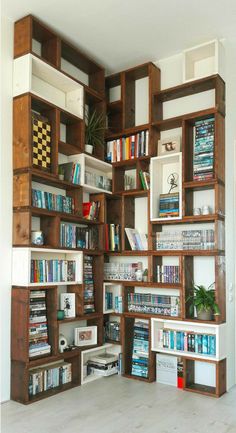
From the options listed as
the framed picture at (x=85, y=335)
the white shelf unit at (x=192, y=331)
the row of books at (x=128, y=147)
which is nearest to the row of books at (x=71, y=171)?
the row of books at (x=128, y=147)

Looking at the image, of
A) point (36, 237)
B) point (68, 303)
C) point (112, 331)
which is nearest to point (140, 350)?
point (112, 331)

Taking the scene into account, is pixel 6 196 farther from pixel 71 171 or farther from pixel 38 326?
pixel 38 326

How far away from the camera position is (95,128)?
4199 millimetres

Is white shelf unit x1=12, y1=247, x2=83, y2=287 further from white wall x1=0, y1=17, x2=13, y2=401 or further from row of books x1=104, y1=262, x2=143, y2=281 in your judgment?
row of books x1=104, y1=262, x2=143, y2=281

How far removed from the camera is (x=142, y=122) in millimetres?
4270

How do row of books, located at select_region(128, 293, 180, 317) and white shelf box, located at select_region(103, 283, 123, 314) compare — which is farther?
white shelf box, located at select_region(103, 283, 123, 314)

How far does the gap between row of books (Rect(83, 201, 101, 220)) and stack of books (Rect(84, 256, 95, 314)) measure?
1.32ft

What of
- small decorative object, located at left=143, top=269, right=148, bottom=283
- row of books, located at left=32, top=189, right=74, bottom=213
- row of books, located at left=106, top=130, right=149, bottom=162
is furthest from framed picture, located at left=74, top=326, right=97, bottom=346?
row of books, located at left=106, top=130, right=149, bottom=162

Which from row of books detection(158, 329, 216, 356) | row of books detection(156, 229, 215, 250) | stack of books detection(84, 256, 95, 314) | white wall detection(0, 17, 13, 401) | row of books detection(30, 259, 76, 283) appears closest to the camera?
white wall detection(0, 17, 13, 401)

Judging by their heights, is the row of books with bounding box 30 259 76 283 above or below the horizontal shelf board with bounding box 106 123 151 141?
below

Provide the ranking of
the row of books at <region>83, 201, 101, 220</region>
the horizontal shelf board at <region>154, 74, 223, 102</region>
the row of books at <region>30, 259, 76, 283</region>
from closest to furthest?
the row of books at <region>30, 259, 76, 283</region> → the horizontal shelf board at <region>154, 74, 223, 102</region> → the row of books at <region>83, 201, 101, 220</region>

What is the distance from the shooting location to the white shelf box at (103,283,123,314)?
406 centimetres

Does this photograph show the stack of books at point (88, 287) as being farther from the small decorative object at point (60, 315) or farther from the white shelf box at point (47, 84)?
the white shelf box at point (47, 84)

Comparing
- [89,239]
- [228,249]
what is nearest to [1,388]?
[89,239]
